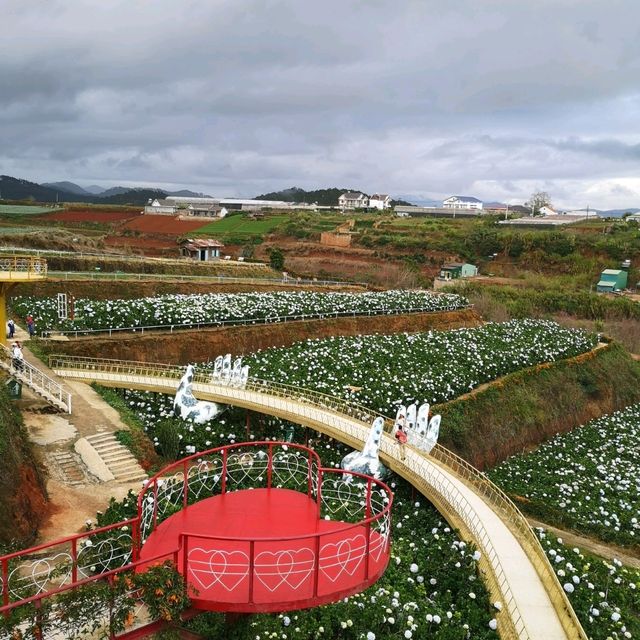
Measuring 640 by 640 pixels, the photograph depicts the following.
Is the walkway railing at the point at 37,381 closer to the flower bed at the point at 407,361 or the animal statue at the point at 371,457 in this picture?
the flower bed at the point at 407,361

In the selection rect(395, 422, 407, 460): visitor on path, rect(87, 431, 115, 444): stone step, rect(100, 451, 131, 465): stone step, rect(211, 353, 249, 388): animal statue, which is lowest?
rect(100, 451, 131, 465): stone step

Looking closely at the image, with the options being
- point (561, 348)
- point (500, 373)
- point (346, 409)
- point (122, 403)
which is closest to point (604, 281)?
point (561, 348)

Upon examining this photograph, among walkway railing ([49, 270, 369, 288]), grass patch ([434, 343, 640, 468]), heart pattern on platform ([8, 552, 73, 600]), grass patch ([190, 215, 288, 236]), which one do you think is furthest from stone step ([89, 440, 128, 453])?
grass patch ([190, 215, 288, 236])

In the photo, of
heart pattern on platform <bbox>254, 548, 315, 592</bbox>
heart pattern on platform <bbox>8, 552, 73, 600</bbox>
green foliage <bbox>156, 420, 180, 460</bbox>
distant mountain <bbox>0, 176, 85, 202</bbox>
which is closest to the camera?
heart pattern on platform <bbox>254, 548, 315, 592</bbox>

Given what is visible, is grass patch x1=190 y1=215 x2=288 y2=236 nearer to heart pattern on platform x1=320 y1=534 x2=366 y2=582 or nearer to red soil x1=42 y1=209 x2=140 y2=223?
red soil x1=42 y1=209 x2=140 y2=223

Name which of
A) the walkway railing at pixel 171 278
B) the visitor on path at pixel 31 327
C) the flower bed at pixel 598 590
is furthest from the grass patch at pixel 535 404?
the walkway railing at pixel 171 278

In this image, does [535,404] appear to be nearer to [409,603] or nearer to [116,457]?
[409,603]
